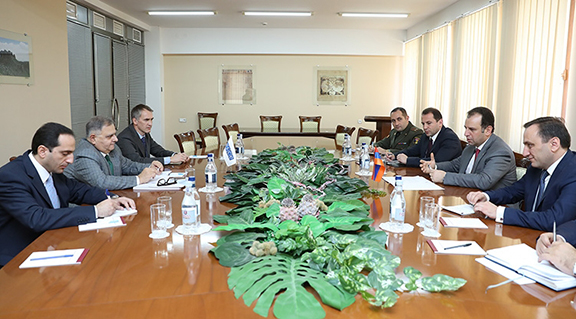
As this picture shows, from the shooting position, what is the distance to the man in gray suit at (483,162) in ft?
10.2

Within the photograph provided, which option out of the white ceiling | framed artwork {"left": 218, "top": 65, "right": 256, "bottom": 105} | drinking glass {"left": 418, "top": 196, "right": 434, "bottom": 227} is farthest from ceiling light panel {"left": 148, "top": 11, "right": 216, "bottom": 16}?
drinking glass {"left": 418, "top": 196, "right": 434, "bottom": 227}

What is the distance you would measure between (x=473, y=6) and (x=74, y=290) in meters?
6.44

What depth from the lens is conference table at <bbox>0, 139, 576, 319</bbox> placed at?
4.22ft

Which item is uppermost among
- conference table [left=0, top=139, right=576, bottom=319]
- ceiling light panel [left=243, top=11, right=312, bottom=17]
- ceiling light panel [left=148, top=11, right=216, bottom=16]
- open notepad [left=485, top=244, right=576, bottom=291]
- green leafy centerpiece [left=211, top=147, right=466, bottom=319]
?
ceiling light panel [left=243, top=11, right=312, bottom=17]

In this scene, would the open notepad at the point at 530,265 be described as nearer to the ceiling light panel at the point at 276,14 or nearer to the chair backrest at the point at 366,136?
the chair backrest at the point at 366,136

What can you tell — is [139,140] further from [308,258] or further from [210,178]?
[308,258]

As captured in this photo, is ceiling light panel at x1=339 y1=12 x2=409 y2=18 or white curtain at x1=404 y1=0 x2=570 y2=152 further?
ceiling light panel at x1=339 y1=12 x2=409 y2=18

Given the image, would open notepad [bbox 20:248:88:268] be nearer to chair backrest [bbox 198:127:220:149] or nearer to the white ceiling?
chair backrest [bbox 198:127:220:149]

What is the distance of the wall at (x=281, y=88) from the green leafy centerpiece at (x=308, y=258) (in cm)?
796

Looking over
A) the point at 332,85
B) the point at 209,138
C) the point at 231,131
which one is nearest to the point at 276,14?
the point at 231,131

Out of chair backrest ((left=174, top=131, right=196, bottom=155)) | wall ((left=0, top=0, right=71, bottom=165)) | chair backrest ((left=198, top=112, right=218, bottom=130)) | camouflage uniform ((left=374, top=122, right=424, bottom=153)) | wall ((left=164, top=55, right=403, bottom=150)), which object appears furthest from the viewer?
Result: wall ((left=164, top=55, right=403, bottom=150))

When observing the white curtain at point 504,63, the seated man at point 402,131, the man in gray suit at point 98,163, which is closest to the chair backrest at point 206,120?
the white curtain at point 504,63

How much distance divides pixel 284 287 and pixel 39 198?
1.58 meters

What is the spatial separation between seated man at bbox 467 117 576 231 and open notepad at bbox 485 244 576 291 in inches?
14.2
